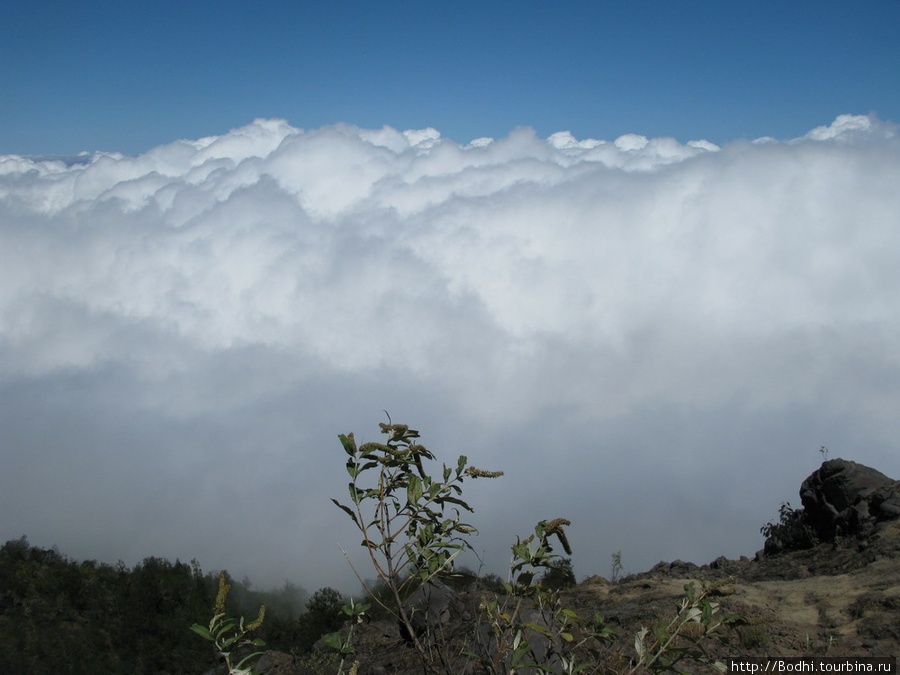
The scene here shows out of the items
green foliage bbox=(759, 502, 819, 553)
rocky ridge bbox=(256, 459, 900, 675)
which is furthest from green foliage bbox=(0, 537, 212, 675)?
green foliage bbox=(759, 502, 819, 553)

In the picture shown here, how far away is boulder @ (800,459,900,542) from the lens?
52.6ft

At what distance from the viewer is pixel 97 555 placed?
10519 cm

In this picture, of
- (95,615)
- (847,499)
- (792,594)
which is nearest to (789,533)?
(847,499)

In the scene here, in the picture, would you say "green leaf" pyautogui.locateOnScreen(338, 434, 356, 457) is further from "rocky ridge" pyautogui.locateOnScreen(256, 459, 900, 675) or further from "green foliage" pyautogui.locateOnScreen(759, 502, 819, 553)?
"green foliage" pyautogui.locateOnScreen(759, 502, 819, 553)

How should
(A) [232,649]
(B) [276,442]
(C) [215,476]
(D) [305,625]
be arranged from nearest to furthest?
1. (A) [232,649]
2. (D) [305,625]
3. (C) [215,476]
4. (B) [276,442]

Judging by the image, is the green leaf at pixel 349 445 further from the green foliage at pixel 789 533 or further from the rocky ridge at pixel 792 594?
the green foliage at pixel 789 533

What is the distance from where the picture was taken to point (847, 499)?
55.7 feet

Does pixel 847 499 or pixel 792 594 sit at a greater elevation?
pixel 847 499

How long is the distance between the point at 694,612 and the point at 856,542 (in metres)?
13.8

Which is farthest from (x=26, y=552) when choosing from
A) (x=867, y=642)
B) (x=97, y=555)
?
(x=97, y=555)

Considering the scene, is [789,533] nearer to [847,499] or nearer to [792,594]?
[847,499]

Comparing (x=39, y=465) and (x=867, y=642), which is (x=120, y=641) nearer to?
(x=867, y=642)

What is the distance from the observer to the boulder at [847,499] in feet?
52.6

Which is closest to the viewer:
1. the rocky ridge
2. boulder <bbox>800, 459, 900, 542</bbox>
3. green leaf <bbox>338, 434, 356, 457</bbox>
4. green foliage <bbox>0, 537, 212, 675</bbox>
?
green leaf <bbox>338, 434, 356, 457</bbox>
